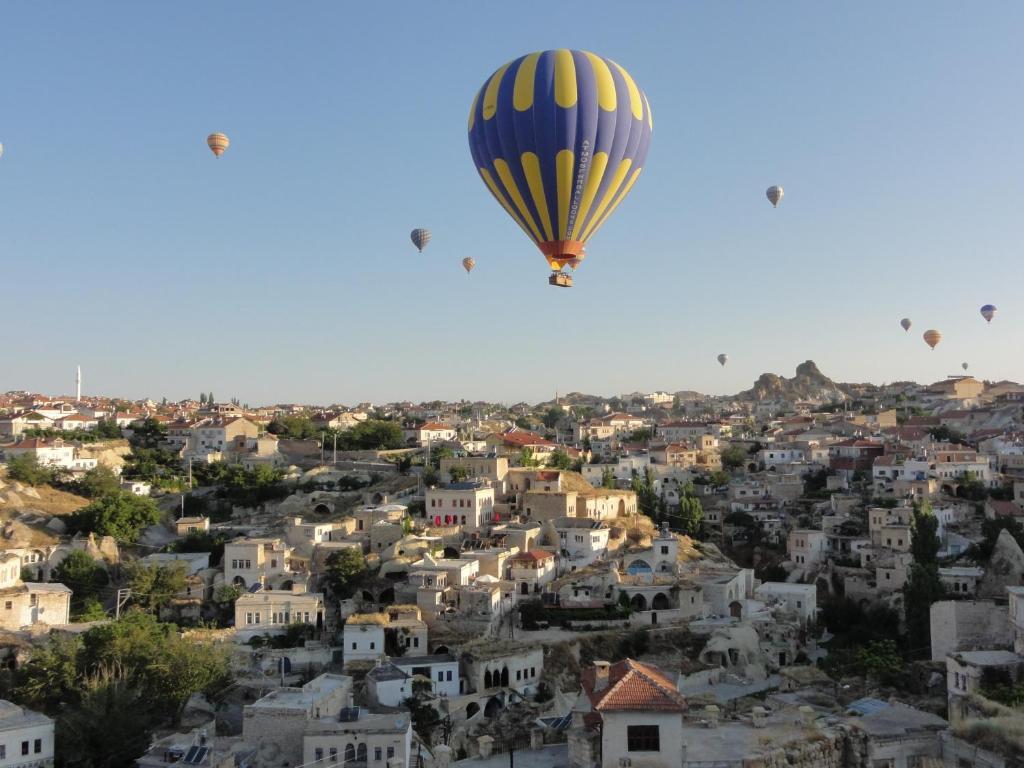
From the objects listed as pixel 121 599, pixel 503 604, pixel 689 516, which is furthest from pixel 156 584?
pixel 689 516

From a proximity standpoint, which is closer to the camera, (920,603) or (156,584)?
(920,603)

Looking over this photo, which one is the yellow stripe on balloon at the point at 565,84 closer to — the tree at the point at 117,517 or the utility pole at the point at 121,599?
the utility pole at the point at 121,599

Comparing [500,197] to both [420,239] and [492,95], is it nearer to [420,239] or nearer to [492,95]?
[492,95]

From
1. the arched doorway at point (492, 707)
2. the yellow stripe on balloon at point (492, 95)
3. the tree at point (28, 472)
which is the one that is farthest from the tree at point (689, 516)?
the tree at point (28, 472)

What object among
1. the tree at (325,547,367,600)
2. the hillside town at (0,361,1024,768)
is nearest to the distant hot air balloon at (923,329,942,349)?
the hillside town at (0,361,1024,768)

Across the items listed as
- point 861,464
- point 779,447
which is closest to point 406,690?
point 861,464
